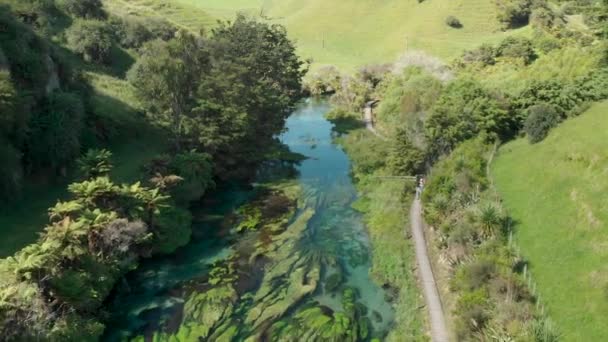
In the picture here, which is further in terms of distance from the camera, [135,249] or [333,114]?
[333,114]

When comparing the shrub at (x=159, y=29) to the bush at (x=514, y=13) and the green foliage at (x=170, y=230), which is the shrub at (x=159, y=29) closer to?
the green foliage at (x=170, y=230)

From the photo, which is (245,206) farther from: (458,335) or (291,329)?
(458,335)

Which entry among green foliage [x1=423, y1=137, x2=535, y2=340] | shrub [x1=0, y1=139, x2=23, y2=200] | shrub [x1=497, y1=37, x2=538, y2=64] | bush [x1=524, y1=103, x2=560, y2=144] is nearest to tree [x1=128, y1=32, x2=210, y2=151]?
shrub [x1=0, y1=139, x2=23, y2=200]

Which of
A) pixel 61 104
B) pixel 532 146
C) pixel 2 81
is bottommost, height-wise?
pixel 532 146

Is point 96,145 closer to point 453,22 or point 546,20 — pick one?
point 546,20

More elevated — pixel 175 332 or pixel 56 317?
pixel 56 317

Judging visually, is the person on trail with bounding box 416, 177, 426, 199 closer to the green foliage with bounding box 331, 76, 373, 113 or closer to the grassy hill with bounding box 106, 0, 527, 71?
the green foliage with bounding box 331, 76, 373, 113

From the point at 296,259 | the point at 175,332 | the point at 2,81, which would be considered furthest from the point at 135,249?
the point at 2,81
